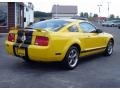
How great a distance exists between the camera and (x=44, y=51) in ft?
25.2

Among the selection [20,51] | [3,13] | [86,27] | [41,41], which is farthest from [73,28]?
[3,13]

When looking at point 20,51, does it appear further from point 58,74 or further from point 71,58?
point 71,58

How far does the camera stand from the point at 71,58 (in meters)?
8.50

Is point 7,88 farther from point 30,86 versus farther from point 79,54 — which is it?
point 79,54

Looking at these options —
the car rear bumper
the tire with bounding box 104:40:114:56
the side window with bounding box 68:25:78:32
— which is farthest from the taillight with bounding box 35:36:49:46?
the tire with bounding box 104:40:114:56

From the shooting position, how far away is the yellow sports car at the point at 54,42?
304 inches

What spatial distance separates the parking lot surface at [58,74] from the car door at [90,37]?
54 cm

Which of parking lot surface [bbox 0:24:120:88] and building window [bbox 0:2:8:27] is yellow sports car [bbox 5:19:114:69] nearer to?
parking lot surface [bbox 0:24:120:88]

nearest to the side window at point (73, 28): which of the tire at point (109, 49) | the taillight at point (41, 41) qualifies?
the taillight at point (41, 41)

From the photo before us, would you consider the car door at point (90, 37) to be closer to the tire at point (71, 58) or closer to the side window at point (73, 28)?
the side window at point (73, 28)

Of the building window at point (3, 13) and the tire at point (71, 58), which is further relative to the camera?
the building window at point (3, 13)

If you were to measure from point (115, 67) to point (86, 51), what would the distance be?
104cm

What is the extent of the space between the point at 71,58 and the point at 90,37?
4.36 feet

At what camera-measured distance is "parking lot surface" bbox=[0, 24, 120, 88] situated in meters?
6.71
